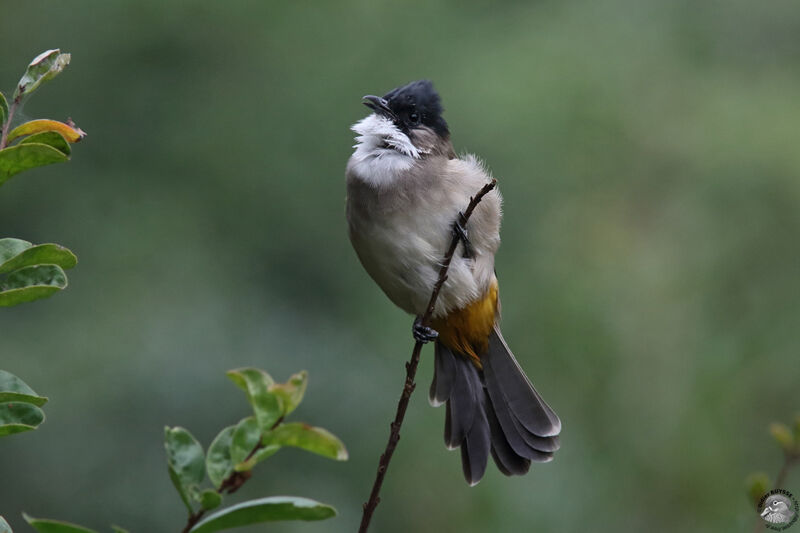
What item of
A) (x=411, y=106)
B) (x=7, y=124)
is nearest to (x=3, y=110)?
(x=7, y=124)

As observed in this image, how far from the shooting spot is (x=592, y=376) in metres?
4.37

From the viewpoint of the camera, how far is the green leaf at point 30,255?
1.10 metres

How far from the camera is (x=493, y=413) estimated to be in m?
3.35

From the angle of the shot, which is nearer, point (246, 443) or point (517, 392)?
point (246, 443)

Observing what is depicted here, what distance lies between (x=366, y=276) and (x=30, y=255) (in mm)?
3492

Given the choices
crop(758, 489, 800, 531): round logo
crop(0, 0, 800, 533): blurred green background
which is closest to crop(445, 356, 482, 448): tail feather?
crop(0, 0, 800, 533): blurred green background

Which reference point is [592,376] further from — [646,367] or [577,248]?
[577,248]

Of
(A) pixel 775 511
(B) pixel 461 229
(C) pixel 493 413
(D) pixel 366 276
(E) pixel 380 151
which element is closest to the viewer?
(A) pixel 775 511

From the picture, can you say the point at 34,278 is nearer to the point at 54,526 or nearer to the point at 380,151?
the point at 54,526

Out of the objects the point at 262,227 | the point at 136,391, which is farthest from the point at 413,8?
the point at 136,391

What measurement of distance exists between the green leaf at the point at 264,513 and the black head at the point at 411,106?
6.59ft

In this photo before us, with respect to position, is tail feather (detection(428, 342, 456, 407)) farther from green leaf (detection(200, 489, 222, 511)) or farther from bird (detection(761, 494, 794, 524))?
green leaf (detection(200, 489, 222, 511))

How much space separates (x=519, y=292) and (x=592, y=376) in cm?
54

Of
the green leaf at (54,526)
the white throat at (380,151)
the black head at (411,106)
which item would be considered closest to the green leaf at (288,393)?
the green leaf at (54,526)
